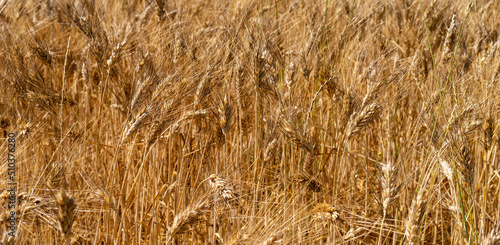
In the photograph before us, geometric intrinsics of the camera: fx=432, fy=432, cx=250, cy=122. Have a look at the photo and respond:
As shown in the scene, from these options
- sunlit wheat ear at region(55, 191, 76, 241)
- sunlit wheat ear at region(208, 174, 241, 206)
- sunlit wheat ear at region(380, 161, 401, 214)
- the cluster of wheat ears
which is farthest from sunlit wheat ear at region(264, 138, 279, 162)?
sunlit wheat ear at region(55, 191, 76, 241)

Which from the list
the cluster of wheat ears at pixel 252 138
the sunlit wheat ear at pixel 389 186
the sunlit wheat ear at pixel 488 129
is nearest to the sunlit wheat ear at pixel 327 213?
the cluster of wheat ears at pixel 252 138

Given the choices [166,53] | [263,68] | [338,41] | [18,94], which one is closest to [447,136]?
[263,68]

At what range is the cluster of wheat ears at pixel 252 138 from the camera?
1.12 metres

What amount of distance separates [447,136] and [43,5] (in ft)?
8.02

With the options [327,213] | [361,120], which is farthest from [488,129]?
[327,213]

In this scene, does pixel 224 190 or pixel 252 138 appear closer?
pixel 224 190

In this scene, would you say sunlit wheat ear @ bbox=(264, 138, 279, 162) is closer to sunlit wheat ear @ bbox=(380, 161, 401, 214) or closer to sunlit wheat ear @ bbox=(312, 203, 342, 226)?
sunlit wheat ear @ bbox=(312, 203, 342, 226)

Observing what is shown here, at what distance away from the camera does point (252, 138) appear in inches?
68.1

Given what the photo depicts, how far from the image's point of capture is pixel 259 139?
61.1 inches

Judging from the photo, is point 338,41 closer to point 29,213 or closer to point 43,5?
point 29,213

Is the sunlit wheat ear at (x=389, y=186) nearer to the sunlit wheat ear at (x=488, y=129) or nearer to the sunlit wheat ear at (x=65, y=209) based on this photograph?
the sunlit wheat ear at (x=488, y=129)

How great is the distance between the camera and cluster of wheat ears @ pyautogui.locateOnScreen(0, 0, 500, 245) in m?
1.12

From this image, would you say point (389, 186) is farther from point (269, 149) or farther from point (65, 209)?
point (65, 209)

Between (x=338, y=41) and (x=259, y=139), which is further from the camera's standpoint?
(x=338, y=41)
